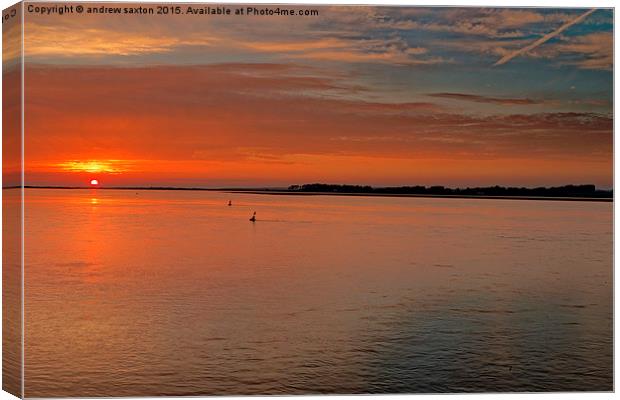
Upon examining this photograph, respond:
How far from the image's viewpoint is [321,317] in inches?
415

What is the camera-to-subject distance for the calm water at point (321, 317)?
25.5 feet

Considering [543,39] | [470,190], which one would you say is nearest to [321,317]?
[470,190]

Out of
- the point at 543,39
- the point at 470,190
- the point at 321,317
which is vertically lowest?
the point at 321,317

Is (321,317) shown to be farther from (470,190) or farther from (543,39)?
(543,39)

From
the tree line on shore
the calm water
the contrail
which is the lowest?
the calm water

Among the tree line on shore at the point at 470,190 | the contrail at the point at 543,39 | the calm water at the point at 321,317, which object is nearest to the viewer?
the contrail at the point at 543,39

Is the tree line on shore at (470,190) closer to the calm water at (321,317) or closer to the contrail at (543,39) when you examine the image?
the calm water at (321,317)

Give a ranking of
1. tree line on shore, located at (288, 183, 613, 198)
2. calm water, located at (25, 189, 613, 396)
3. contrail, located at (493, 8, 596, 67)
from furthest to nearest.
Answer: tree line on shore, located at (288, 183, 613, 198), calm water, located at (25, 189, 613, 396), contrail, located at (493, 8, 596, 67)

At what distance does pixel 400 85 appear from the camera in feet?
27.1

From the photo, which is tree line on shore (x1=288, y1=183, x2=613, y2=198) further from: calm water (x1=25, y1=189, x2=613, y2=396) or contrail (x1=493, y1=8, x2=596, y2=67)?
contrail (x1=493, y1=8, x2=596, y2=67)

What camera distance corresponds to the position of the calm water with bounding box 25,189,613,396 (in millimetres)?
7758

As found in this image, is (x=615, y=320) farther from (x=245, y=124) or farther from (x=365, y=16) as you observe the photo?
(x=245, y=124)

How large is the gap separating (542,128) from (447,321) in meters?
3.12

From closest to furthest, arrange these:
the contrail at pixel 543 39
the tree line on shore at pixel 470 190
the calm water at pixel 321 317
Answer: the contrail at pixel 543 39 → the calm water at pixel 321 317 → the tree line on shore at pixel 470 190
